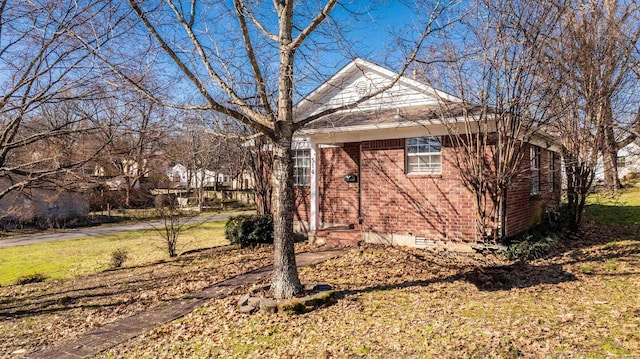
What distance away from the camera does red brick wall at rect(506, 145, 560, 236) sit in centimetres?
960

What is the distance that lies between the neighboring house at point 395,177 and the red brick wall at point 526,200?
28 millimetres

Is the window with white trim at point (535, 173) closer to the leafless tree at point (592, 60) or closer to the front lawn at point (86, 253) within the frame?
the leafless tree at point (592, 60)

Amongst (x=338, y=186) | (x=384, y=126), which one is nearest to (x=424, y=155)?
(x=384, y=126)

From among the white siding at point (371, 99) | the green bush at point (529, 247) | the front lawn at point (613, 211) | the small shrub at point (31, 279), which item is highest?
the white siding at point (371, 99)

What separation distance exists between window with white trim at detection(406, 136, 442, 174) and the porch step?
240 centimetres

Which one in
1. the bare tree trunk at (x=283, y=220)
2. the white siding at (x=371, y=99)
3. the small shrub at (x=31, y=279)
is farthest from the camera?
the white siding at (x=371, y=99)

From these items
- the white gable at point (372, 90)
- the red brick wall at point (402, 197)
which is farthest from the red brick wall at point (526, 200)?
the white gable at point (372, 90)

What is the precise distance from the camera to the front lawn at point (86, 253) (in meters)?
11.1

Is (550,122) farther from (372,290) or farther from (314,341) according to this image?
(314,341)

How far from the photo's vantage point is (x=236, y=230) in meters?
12.4

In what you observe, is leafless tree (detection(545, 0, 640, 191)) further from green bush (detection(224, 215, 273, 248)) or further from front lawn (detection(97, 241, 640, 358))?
green bush (detection(224, 215, 273, 248))

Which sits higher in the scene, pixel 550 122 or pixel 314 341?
pixel 550 122

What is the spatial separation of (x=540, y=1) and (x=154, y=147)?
367 inches

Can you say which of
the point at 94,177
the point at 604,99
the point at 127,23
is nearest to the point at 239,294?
the point at 94,177
